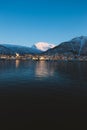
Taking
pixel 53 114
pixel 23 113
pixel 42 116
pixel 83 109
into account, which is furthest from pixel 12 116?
pixel 83 109

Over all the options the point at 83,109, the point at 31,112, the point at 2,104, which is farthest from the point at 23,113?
the point at 83,109

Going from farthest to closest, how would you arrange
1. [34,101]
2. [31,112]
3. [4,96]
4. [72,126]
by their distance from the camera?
[4,96]
[34,101]
[31,112]
[72,126]

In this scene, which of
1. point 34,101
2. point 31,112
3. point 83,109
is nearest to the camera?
point 31,112

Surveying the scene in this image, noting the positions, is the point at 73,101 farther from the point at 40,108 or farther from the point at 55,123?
the point at 55,123

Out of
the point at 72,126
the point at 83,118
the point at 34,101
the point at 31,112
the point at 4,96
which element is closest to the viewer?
the point at 72,126

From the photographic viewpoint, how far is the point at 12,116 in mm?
27375

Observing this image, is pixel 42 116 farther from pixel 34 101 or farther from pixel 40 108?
pixel 34 101

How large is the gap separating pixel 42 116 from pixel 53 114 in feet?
6.70

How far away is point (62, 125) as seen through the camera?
974 inches

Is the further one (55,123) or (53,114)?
(53,114)

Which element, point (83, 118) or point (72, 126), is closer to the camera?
point (72, 126)

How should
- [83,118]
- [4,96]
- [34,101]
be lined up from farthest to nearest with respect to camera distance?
[4,96], [34,101], [83,118]

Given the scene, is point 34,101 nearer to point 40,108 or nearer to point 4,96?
point 40,108

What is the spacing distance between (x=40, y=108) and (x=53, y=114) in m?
3.49
